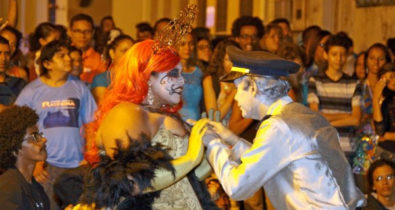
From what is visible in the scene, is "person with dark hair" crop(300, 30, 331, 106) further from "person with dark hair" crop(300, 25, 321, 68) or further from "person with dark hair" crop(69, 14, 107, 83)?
"person with dark hair" crop(69, 14, 107, 83)

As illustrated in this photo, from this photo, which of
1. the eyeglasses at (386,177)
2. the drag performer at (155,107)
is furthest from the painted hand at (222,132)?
the eyeglasses at (386,177)

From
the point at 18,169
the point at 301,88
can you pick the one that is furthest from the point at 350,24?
the point at 18,169

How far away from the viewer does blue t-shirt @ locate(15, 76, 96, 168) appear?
22.2ft

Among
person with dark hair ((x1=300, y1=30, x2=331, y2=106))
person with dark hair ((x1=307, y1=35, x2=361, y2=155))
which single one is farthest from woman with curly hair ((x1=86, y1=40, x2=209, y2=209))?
person with dark hair ((x1=300, y1=30, x2=331, y2=106))

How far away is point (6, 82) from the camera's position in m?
7.18

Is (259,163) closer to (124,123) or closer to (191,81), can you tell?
(124,123)

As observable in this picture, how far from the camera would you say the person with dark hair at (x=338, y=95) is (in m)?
7.46

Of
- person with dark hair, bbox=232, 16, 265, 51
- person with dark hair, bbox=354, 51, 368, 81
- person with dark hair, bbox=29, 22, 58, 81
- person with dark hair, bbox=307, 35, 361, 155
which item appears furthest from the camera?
person with dark hair, bbox=354, 51, 368, 81

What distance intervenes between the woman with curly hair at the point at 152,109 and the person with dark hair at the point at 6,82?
2668 mm

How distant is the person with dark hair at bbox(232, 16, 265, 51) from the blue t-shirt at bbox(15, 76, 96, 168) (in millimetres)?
2191

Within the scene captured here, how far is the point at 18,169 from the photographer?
202 inches

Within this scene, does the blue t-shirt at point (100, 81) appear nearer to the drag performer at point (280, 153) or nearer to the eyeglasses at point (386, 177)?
the eyeglasses at point (386, 177)

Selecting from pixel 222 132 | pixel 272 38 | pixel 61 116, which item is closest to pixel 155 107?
pixel 222 132

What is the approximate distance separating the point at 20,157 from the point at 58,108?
167cm
